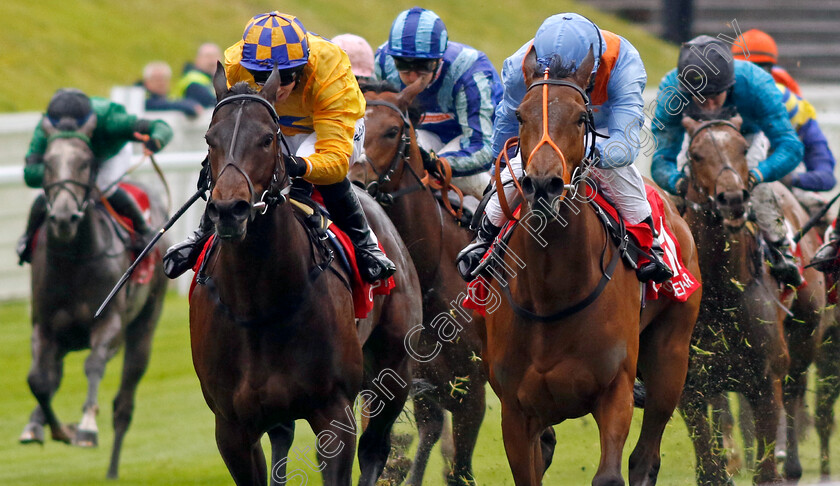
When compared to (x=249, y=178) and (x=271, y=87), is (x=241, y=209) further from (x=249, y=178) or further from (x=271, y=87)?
(x=271, y=87)

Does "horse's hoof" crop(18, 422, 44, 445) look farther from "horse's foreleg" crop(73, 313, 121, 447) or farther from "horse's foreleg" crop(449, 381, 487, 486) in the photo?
"horse's foreleg" crop(449, 381, 487, 486)

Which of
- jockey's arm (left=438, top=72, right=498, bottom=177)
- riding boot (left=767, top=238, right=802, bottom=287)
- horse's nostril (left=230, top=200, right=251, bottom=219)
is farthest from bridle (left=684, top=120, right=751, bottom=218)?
horse's nostril (left=230, top=200, right=251, bottom=219)

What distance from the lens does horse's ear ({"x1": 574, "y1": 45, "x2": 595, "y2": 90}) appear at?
15.1ft

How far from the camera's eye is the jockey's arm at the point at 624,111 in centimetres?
488

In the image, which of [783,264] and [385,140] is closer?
[385,140]

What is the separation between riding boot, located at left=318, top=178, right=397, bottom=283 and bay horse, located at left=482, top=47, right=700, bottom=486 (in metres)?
0.48

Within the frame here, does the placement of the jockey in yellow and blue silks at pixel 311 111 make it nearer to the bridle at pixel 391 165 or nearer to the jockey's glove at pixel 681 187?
the bridle at pixel 391 165

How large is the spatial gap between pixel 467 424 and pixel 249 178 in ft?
8.59

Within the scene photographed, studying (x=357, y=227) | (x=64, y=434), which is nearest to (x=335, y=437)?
(x=357, y=227)

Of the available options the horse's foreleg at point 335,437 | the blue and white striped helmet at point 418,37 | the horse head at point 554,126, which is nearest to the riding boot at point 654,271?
the horse head at point 554,126

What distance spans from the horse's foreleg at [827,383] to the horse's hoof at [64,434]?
4308 mm

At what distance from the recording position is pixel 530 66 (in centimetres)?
469

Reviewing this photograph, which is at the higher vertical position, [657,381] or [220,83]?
[220,83]

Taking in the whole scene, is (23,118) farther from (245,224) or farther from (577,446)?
(245,224)
